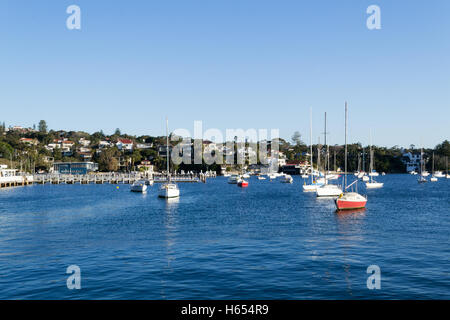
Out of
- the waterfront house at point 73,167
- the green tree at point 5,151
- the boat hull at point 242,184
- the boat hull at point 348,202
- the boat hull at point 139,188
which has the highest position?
the green tree at point 5,151

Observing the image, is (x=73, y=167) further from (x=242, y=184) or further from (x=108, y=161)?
(x=242, y=184)

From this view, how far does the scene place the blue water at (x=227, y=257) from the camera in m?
17.1

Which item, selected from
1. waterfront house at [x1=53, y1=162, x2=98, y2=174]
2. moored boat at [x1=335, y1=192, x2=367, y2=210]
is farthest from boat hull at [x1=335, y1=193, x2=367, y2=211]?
waterfront house at [x1=53, y1=162, x2=98, y2=174]

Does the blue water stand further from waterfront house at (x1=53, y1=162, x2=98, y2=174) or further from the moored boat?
waterfront house at (x1=53, y1=162, x2=98, y2=174)

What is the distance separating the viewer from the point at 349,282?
18156mm

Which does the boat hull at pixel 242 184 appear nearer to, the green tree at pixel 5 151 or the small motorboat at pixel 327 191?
the small motorboat at pixel 327 191

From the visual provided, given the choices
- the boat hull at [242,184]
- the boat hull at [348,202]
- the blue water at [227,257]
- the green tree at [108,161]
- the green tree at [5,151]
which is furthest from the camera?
the green tree at [108,161]

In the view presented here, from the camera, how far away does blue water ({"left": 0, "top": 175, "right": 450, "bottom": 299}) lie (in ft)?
56.2

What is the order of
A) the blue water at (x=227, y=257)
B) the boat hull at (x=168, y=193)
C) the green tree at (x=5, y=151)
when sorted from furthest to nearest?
the green tree at (x=5, y=151)
the boat hull at (x=168, y=193)
the blue water at (x=227, y=257)

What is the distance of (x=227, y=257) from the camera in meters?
23.5

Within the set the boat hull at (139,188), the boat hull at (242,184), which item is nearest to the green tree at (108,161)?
the boat hull at (242,184)

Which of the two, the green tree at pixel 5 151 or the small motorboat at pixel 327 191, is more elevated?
the green tree at pixel 5 151
